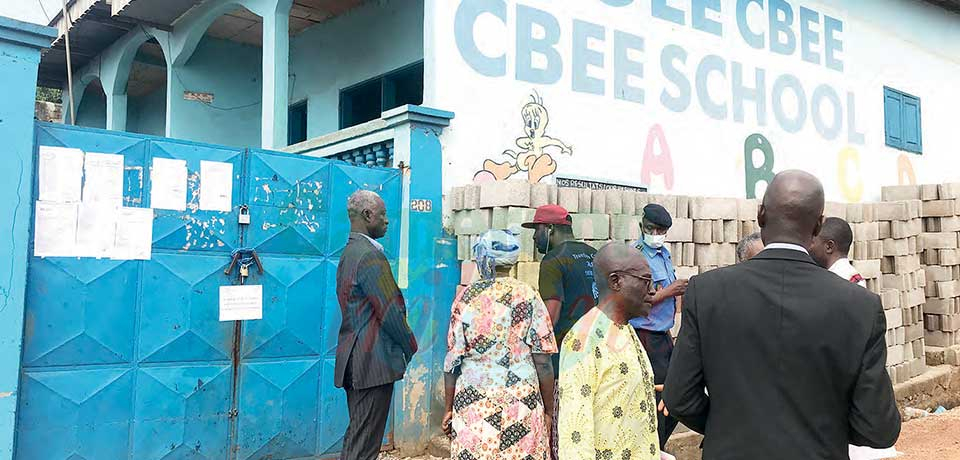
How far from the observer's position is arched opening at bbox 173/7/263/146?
987cm

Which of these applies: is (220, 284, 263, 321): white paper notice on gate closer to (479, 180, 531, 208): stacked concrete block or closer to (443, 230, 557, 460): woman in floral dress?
(479, 180, 531, 208): stacked concrete block

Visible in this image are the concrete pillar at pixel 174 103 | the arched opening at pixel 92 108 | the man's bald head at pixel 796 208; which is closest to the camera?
the man's bald head at pixel 796 208

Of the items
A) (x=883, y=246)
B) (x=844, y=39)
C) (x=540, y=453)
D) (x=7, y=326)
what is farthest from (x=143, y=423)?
(x=844, y=39)

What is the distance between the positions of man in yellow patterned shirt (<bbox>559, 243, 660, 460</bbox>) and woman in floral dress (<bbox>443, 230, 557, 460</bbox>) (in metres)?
0.66

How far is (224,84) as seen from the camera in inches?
408

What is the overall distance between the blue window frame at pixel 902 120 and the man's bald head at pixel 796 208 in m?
9.37

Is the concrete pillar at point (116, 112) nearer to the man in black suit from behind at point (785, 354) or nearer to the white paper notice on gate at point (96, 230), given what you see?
the white paper notice on gate at point (96, 230)

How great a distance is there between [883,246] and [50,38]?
8456mm

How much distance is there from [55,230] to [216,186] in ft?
3.22

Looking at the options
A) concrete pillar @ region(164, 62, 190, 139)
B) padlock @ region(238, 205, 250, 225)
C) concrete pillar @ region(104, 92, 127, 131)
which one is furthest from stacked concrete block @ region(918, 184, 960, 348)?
concrete pillar @ region(104, 92, 127, 131)

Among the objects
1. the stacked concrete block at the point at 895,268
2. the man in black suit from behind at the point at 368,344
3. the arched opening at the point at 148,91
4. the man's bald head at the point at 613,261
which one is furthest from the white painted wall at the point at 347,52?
the man's bald head at the point at 613,261

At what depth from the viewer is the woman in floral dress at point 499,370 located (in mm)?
3182

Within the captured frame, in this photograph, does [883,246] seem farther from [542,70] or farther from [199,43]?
[199,43]

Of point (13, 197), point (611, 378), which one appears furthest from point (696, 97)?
point (13, 197)
